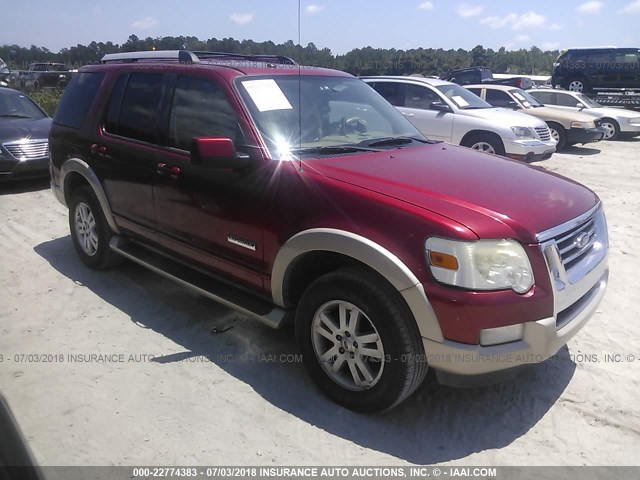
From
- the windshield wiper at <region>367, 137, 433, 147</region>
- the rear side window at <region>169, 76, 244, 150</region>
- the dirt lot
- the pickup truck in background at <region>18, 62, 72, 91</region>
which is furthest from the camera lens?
the pickup truck in background at <region>18, 62, 72, 91</region>

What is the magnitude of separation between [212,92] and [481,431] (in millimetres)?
2715

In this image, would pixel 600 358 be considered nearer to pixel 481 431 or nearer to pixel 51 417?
pixel 481 431

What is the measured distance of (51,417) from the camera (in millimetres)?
2996

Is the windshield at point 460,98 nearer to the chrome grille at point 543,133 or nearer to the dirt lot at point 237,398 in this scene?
the chrome grille at point 543,133

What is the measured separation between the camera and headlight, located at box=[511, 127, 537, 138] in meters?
9.62

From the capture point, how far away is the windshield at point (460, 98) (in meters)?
10.2

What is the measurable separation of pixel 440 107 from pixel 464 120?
1.79ft

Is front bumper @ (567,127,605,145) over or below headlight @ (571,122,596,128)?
below

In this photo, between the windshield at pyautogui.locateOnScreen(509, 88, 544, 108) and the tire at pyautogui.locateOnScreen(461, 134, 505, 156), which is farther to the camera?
the windshield at pyautogui.locateOnScreen(509, 88, 544, 108)

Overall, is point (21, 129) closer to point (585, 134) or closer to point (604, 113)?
point (585, 134)

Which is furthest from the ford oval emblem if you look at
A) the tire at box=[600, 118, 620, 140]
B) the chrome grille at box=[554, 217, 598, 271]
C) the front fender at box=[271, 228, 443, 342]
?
the tire at box=[600, 118, 620, 140]

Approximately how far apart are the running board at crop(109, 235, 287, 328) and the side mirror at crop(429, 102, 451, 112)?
23.1 feet

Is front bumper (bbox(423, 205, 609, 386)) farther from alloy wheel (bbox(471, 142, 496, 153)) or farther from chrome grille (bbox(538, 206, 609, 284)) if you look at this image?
alloy wheel (bbox(471, 142, 496, 153))

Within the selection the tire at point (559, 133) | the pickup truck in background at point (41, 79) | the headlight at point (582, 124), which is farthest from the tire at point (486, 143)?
the pickup truck in background at point (41, 79)
